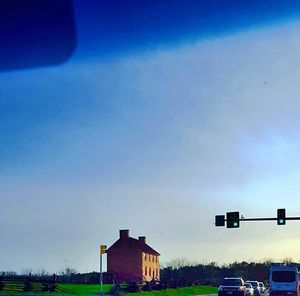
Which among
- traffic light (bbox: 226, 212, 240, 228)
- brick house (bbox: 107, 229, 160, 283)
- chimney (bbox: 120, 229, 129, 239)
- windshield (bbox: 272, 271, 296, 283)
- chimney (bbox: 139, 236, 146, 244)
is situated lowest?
brick house (bbox: 107, 229, 160, 283)

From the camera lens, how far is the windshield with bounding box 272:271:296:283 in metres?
39.5

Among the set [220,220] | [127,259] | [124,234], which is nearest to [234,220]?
[220,220]

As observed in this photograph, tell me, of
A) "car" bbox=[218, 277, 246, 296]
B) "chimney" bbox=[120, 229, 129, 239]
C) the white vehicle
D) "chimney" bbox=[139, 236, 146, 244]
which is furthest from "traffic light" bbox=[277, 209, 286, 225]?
"chimney" bbox=[139, 236, 146, 244]

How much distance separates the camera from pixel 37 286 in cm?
4472

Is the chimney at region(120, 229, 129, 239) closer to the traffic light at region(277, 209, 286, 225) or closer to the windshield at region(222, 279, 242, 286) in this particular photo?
A: the windshield at region(222, 279, 242, 286)

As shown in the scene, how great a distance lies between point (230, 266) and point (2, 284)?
10328cm

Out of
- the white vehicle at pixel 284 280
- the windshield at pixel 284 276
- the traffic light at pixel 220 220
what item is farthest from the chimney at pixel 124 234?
the traffic light at pixel 220 220

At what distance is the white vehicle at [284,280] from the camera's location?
128 ft

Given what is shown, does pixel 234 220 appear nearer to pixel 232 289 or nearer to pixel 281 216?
pixel 281 216

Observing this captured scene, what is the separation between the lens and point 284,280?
1561 inches

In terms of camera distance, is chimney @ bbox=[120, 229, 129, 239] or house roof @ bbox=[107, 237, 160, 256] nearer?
house roof @ bbox=[107, 237, 160, 256]

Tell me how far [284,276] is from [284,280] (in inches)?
11.3

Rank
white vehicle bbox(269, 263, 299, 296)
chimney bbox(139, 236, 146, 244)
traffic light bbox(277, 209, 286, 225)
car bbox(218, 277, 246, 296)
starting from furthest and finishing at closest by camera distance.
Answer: chimney bbox(139, 236, 146, 244) < car bbox(218, 277, 246, 296) < white vehicle bbox(269, 263, 299, 296) < traffic light bbox(277, 209, 286, 225)

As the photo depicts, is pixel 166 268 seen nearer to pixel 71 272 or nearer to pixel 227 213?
pixel 71 272
